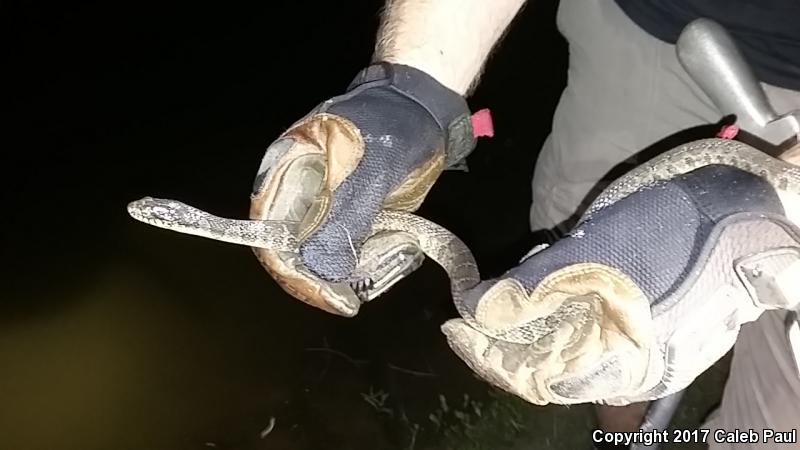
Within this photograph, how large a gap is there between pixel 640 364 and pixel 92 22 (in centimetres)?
201

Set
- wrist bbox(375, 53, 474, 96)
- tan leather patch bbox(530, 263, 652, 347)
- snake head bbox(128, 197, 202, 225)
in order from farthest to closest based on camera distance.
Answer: wrist bbox(375, 53, 474, 96), snake head bbox(128, 197, 202, 225), tan leather patch bbox(530, 263, 652, 347)

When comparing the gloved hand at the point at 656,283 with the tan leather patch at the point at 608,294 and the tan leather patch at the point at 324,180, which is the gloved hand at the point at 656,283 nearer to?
the tan leather patch at the point at 608,294

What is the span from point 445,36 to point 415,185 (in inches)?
5.8

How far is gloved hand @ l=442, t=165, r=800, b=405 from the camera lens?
60cm

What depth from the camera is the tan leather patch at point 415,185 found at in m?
0.79

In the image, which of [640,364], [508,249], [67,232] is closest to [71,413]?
[67,232]

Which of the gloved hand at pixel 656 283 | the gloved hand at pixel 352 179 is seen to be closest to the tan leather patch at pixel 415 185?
the gloved hand at pixel 352 179

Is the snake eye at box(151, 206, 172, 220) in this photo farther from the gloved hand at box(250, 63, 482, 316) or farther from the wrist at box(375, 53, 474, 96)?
the wrist at box(375, 53, 474, 96)

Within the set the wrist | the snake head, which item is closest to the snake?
the snake head

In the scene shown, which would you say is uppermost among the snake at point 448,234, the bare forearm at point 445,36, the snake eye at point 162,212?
the bare forearm at point 445,36

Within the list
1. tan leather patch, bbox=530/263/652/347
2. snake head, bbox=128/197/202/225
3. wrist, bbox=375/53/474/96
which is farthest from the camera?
wrist, bbox=375/53/474/96

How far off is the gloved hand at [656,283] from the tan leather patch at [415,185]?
17cm

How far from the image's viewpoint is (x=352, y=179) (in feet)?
2.39

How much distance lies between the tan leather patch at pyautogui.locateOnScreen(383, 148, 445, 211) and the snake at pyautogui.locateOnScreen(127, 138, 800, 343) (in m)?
0.01
